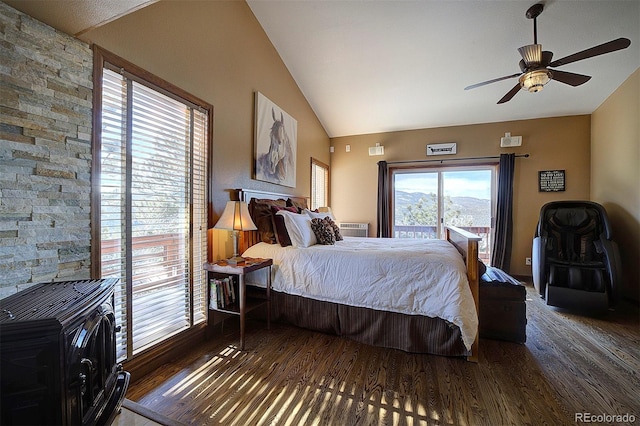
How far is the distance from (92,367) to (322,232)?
2.04 metres

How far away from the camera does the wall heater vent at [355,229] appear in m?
5.15

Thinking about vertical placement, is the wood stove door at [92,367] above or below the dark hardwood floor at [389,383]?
above

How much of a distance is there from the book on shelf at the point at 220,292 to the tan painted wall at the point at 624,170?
4.66 m

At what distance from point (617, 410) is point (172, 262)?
3.02m

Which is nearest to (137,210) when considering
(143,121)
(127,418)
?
(143,121)

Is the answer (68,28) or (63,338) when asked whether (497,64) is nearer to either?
(68,28)

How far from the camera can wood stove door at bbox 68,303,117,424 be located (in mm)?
929

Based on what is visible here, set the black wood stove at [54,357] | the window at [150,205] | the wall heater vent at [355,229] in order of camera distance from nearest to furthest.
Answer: the black wood stove at [54,357] < the window at [150,205] < the wall heater vent at [355,229]

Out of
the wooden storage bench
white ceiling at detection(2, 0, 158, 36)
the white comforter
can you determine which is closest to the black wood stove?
white ceiling at detection(2, 0, 158, 36)

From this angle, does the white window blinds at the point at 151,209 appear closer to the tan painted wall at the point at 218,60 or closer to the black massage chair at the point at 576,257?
the tan painted wall at the point at 218,60

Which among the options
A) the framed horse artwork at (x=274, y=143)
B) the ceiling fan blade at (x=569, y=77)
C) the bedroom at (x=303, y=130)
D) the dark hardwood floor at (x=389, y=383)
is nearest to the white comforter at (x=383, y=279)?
the dark hardwood floor at (x=389, y=383)

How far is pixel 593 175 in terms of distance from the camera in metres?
4.00

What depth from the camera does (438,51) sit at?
322 centimetres

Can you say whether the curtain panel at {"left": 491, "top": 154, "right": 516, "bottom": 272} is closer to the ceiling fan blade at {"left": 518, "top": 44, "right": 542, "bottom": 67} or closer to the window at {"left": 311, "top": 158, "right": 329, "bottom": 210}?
the ceiling fan blade at {"left": 518, "top": 44, "right": 542, "bottom": 67}
